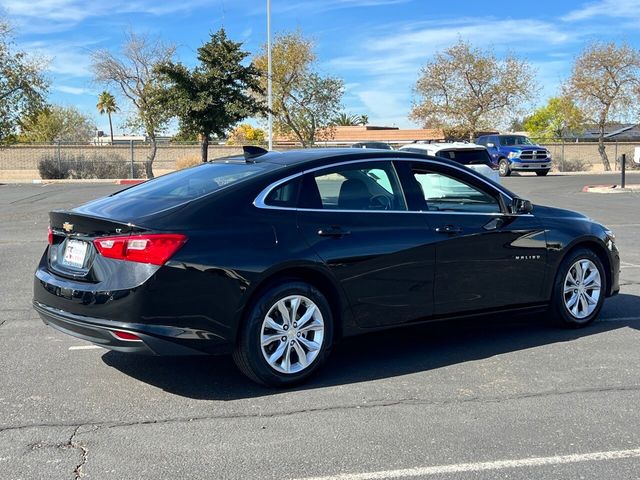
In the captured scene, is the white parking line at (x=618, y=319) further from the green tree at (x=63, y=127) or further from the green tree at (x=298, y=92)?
the green tree at (x=63, y=127)

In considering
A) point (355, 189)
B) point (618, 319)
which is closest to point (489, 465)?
point (355, 189)

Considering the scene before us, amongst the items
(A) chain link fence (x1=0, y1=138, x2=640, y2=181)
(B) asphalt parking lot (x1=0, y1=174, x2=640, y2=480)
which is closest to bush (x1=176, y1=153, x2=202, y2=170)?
(A) chain link fence (x1=0, y1=138, x2=640, y2=181)

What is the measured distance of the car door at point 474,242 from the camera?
556cm

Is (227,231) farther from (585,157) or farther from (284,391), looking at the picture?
(585,157)

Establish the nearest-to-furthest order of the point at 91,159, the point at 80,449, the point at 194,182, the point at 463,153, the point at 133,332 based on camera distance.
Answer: the point at 80,449 < the point at 133,332 < the point at 194,182 < the point at 463,153 < the point at 91,159

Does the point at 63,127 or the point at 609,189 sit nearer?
the point at 609,189

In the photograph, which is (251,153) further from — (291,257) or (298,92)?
(298,92)

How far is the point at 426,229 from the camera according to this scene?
546 cm

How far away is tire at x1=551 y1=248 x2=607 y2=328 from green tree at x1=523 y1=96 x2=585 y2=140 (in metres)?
39.5

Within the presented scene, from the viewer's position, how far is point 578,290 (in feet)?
21.2

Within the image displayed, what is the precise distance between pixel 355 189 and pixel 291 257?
94 cm

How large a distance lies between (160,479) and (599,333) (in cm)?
445

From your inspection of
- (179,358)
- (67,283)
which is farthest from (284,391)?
(67,283)

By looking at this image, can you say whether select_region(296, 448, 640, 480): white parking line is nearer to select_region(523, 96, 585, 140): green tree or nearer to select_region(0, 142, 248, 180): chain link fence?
select_region(0, 142, 248, 180): chain link fence
